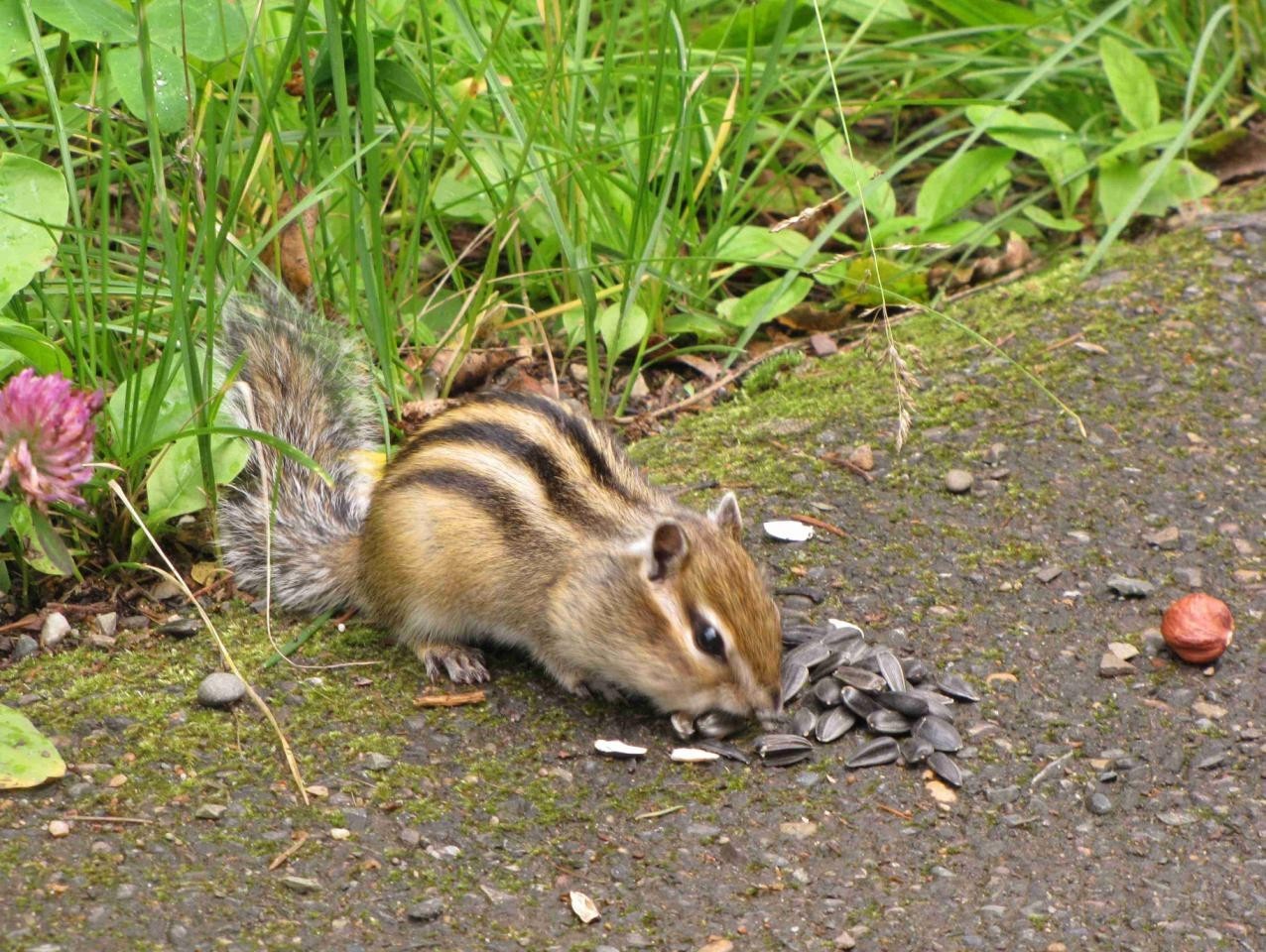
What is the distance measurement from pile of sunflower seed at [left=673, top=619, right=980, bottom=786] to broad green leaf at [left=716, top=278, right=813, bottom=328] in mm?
1540

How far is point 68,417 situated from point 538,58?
236 centimetres

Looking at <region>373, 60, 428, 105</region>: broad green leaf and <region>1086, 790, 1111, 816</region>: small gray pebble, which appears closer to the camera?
<region>1086, 790, 1111, 816</region>: small gray pebble

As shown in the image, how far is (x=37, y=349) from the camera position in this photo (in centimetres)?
329

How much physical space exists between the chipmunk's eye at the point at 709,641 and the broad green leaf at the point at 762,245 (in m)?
1.79

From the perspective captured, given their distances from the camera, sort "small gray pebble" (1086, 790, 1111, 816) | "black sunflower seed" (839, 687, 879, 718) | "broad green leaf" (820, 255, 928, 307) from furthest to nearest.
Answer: "broad green leaf" (820, 255, 928, 307) → "black sunflower seed" (839, 687, 879, 718) → "small gray pebble" (1086, 790, 1111, 816)

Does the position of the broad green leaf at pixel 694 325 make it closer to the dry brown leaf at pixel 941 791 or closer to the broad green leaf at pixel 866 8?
the broad green leaf at pixel 866 8

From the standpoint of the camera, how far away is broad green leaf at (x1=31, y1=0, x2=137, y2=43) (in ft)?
10.8

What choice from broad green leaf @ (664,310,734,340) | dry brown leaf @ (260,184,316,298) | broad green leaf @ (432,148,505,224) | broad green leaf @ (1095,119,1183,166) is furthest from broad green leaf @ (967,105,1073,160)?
dry brown leaf @ (260,184,316,298)

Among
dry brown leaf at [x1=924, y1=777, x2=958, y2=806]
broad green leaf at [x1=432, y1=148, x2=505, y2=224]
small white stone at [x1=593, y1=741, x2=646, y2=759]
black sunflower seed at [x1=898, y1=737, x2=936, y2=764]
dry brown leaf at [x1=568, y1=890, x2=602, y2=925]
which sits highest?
broad green leaf at [x1=432, y1=148, x2=505, y2=224]

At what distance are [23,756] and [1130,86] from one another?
3.97 meters

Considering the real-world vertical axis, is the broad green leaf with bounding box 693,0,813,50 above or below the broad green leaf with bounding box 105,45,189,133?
below

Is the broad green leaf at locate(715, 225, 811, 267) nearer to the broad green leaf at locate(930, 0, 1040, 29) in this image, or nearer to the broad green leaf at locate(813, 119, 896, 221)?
the broad green leaf at locate(813, 119, 896, 221)

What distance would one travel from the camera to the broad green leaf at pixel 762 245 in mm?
4766

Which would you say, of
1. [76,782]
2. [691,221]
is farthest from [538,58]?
[76,782]
